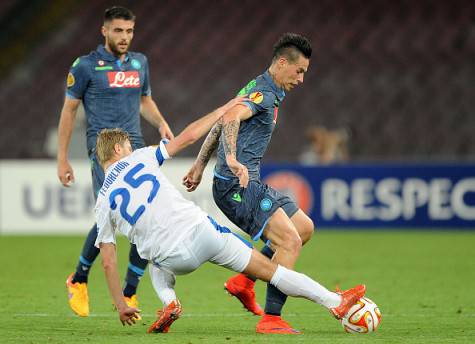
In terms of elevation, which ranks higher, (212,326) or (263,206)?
(263,206)

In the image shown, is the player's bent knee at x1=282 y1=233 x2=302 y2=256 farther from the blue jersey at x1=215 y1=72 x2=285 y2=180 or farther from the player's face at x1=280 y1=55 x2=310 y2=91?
the player's face at x1=280 y1=55 x2=310 y2=91

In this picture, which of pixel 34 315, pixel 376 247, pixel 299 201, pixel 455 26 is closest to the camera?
pixel 34 315

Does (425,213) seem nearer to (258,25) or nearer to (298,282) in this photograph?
(258,25)

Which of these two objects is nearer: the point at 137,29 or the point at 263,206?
the point at 263,206

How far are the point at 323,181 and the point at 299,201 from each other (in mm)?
475

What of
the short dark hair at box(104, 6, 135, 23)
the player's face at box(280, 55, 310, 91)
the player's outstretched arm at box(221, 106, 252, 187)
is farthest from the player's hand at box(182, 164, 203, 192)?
the short dark hair at box(104, 6, 135, 23)

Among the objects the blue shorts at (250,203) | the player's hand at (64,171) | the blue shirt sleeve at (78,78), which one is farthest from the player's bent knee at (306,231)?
the blue shirt sleeve at (78,78)

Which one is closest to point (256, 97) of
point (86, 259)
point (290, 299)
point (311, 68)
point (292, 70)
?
point (292, 70)

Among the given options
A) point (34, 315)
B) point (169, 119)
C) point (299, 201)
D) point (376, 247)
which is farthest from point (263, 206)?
point (169, 119)

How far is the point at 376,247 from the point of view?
43.0ft

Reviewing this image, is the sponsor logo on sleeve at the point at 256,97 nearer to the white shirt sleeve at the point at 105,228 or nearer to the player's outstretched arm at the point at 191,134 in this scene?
the player's outstretched arm at the point at 191,134

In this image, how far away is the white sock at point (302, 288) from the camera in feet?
19.9

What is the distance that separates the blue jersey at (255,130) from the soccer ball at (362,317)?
1153mm

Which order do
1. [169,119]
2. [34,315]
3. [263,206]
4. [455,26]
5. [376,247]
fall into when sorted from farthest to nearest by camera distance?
[455,26]
[169,119]
[376,247]
[34,315]
[263,206]
